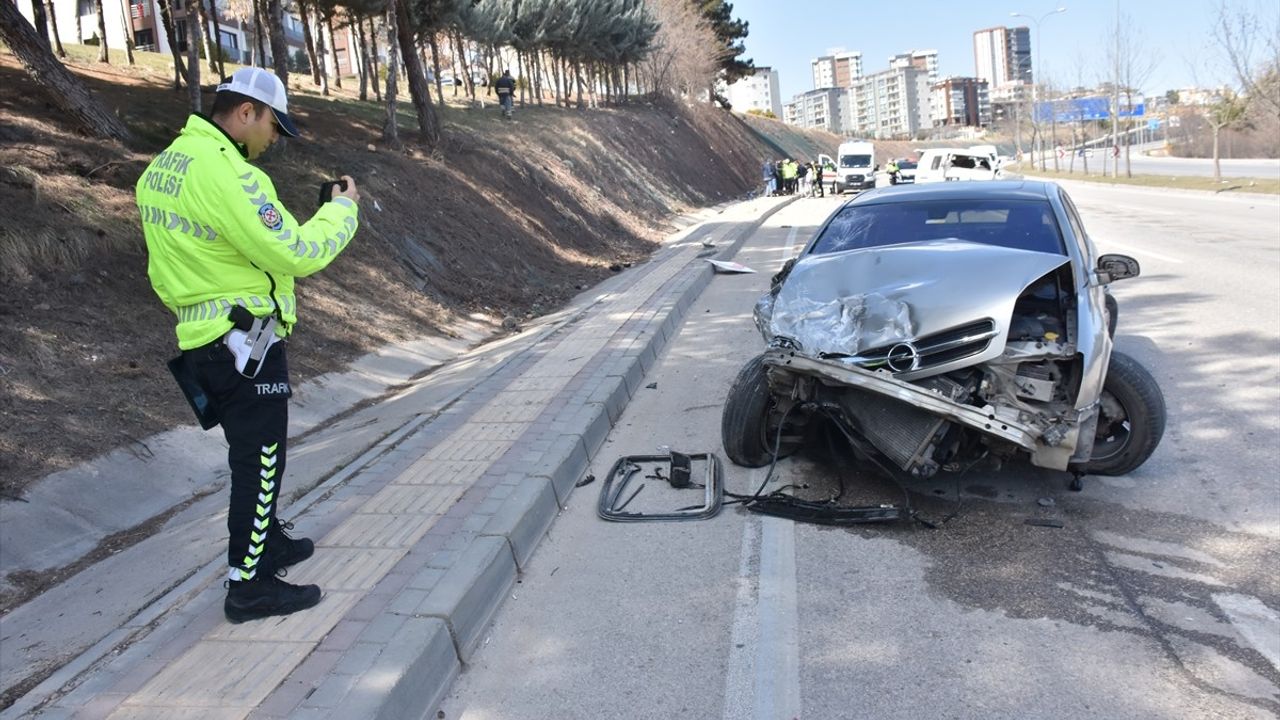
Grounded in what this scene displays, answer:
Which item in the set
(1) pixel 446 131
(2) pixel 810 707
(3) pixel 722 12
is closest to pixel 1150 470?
(2) pixel 810 707

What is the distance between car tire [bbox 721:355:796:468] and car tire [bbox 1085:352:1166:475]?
6.11ft

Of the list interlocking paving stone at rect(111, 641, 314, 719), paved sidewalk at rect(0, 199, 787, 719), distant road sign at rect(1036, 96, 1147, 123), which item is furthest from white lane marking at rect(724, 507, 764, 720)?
distant road sign at rect(1036, 96, 1147, 123)

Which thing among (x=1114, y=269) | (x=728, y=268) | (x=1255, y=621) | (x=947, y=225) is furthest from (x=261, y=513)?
(x=728, y=268)

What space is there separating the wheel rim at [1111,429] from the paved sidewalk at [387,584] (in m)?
3.20

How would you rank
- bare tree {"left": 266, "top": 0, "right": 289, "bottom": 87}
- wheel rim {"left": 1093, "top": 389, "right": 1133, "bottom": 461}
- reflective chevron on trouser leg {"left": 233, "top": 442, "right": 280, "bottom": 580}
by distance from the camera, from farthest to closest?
1. bare tree {"left": 266, "top": 0, "right": 289, "bottom": 87}
2. wheel rim {"left": 1093, "top": 389, "right": 1133, "bottom": 461}
3. reflective chevron on trouser leg {"left": 233, "top": 442, "right": 280, "bottom": 580}

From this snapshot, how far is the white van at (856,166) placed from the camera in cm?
4253

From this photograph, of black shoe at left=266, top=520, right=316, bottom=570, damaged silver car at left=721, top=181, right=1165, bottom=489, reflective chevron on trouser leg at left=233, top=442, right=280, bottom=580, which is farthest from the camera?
damaged silver car at left=721, top=181, right=1165, bottom=489

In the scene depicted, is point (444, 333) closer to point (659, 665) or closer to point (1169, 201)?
point (659, 665)

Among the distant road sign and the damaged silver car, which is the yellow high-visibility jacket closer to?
the damaged silver car

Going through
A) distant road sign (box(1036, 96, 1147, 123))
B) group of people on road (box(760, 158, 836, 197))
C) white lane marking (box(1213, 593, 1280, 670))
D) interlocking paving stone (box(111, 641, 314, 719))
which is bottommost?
white lane marking (box(1213, 593, 1280, 670))

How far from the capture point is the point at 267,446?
387cm

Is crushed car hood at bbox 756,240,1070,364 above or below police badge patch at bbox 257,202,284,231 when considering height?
below

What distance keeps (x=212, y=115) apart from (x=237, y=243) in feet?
2.23

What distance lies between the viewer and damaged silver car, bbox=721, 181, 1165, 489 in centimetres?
481
